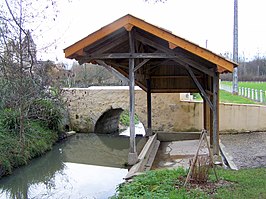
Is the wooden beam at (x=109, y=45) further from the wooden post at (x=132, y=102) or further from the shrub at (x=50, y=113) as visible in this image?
the shrub at (x=50, y=113)

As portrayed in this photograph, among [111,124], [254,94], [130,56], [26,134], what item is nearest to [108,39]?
[130,56]

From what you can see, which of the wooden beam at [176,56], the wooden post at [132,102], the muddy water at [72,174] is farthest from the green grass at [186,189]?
the wooden beam at [176,56]

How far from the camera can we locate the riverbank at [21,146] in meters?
7.92

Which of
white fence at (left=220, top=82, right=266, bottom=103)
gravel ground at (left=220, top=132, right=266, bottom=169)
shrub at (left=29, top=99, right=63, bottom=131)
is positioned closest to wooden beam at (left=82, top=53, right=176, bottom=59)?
gravel ground at (left=220, top=132, right=266, bottom=169)

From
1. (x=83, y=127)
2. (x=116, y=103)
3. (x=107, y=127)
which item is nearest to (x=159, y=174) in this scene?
(x=116, y=103)

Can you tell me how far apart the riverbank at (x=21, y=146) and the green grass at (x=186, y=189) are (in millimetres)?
4416

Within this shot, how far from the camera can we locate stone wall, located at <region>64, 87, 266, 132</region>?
1105 cm

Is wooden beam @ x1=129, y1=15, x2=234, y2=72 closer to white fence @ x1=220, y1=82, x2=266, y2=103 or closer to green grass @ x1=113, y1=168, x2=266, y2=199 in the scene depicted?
green grass @ x1=113, y1=168, x2=266, y2=199

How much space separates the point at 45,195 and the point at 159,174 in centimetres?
287

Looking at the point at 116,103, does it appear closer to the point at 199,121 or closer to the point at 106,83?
the point at 199,121

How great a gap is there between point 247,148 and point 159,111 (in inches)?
186

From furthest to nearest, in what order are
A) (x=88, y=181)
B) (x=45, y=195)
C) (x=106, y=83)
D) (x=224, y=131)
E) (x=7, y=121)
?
1. (x=106, y=83)
2. (x=224, y=131)
3. (x=7, y=121)
4. (x=88, y=181)
5. (x=45, y=195)

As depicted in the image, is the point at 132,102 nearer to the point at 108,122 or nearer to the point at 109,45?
the point at 109,45

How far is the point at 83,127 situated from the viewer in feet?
46.8
